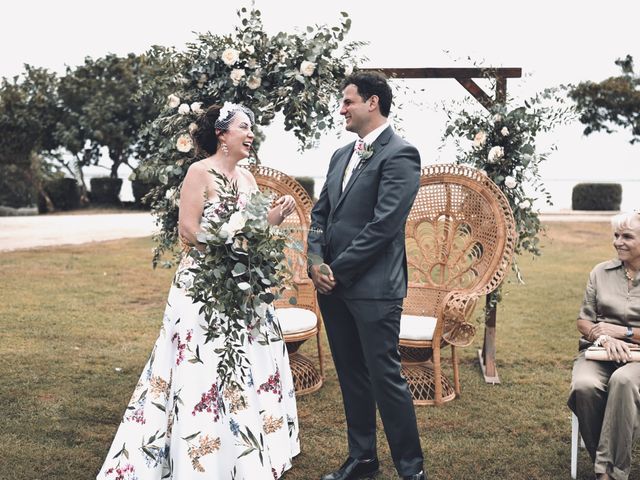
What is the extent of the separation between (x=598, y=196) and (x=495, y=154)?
17917mm

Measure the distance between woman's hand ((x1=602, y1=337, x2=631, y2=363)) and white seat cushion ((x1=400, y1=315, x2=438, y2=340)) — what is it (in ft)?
4.63

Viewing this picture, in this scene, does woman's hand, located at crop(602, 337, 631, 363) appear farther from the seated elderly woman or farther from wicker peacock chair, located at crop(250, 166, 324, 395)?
wicker peacock chair, located at crop(250, 166, 324, 395)

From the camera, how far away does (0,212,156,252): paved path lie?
1426 centimetres

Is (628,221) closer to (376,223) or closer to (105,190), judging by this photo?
(376,223)

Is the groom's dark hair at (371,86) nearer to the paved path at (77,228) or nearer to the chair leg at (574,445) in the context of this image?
the chair leg at (574,445)

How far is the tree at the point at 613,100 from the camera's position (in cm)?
2105

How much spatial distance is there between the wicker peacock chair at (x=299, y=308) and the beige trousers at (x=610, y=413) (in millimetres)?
1974

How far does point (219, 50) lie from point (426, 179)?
1.73 m

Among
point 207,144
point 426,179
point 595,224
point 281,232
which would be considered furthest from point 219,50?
point 595,224

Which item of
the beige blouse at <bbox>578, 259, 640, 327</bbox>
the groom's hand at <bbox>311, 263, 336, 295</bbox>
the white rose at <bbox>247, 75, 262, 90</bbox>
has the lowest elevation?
the beige blouse at <bbox>578, 259, 640, 327</bbox>

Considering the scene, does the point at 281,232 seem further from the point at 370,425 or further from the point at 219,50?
the point at 219,50

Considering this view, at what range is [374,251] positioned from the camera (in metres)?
3.38

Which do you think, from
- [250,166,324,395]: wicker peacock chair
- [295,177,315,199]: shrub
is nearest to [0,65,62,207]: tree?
[295,177,315,199]: shrub

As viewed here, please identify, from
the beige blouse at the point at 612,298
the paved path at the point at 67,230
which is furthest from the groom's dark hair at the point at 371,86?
the paved path at the point at 67,230
